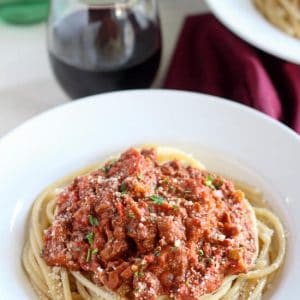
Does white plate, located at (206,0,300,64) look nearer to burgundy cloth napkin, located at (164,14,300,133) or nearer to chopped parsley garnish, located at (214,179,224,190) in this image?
burgundy cloth napkin, located at (164,14,300,133)

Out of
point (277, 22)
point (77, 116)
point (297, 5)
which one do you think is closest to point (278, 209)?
point (77, 116)

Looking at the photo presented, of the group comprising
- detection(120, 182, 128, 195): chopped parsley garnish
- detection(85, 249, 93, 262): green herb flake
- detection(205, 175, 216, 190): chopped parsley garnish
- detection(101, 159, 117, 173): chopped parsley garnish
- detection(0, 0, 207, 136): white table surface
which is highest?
detection(205, 175, 216, 190): chopped parsley garnish

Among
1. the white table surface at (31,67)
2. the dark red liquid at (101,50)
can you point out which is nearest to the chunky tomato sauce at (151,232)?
the dark red liquid at (101,50)

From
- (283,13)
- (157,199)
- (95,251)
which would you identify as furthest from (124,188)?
(283,13)

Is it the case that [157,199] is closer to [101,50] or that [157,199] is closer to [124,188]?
[124,188]

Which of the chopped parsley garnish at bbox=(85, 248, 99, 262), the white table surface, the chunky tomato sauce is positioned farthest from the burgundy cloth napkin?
the chopped parsley garnish at bbox=(85, 248, 99, 262)

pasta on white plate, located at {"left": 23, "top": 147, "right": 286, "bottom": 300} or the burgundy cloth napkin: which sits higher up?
the burgundy cloth napkin

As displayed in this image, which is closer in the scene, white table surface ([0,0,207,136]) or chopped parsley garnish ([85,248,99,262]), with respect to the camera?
chopped parsley garnish ([85,248,99,262])
